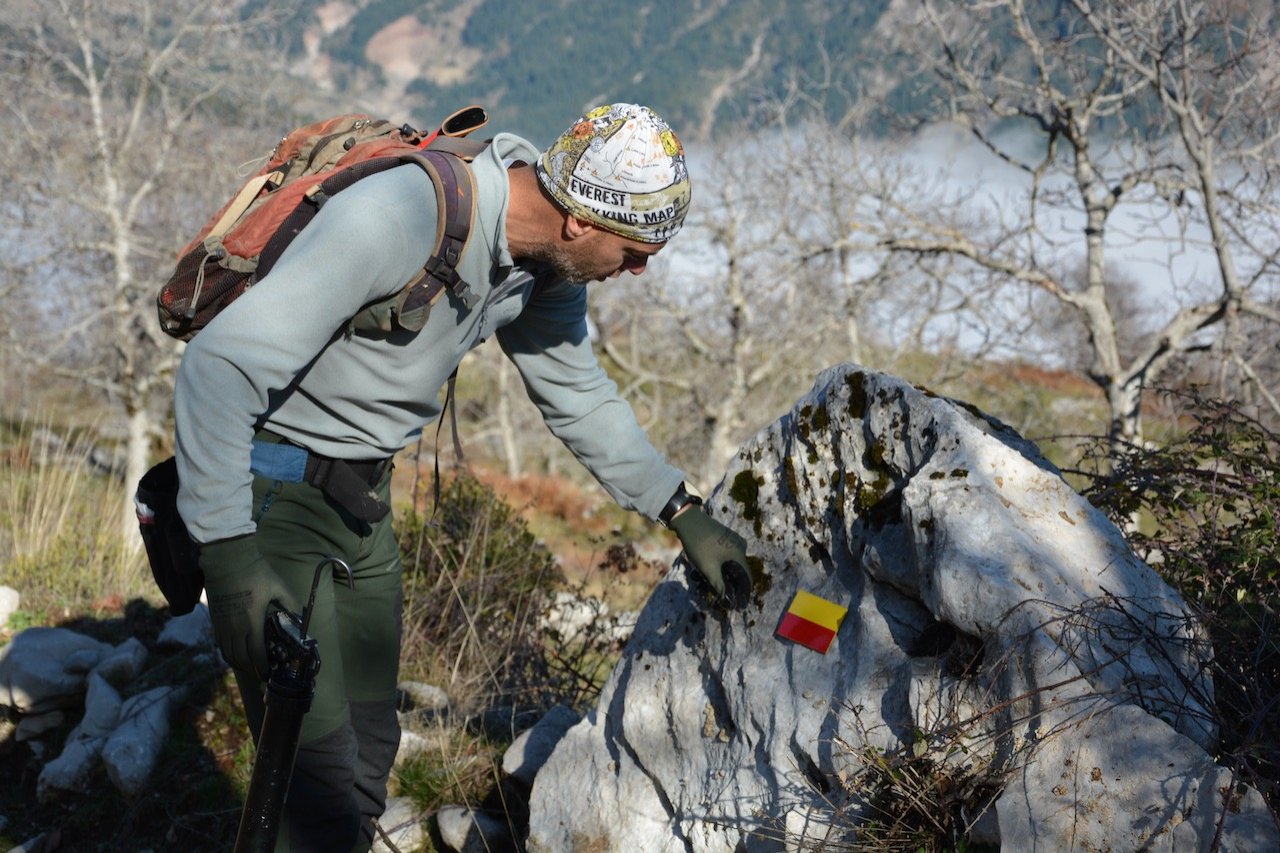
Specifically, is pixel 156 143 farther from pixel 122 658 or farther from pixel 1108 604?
pixel 1108 604

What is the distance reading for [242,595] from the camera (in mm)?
2111

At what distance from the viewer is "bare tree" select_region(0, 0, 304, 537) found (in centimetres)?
1415

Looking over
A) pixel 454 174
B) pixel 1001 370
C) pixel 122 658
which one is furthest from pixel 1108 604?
pixel 1001 370

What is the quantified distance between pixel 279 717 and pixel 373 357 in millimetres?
778

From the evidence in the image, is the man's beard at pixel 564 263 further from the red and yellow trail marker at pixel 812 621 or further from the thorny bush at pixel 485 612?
the thorny bush at pixel 485 612

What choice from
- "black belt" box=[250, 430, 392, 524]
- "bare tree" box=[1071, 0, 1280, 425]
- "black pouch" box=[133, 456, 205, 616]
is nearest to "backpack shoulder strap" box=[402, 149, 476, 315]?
"black belt" box=[250, 430, 392, 524]

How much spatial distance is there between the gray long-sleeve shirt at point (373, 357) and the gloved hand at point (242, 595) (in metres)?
0.05

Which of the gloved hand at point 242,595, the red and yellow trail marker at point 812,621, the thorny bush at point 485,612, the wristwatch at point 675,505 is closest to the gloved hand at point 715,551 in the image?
the wristwatch at point 675,505

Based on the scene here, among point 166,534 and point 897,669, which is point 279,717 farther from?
point 897,669

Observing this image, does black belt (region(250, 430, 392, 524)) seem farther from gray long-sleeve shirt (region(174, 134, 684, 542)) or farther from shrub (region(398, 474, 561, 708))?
shrub (region(398, 474, 561, 708))

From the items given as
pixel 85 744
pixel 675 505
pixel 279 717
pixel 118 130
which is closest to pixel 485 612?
pixel 85 744

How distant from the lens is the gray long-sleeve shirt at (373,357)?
200cm

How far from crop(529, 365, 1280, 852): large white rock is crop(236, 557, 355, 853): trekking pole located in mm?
913

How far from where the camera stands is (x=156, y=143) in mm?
15273
